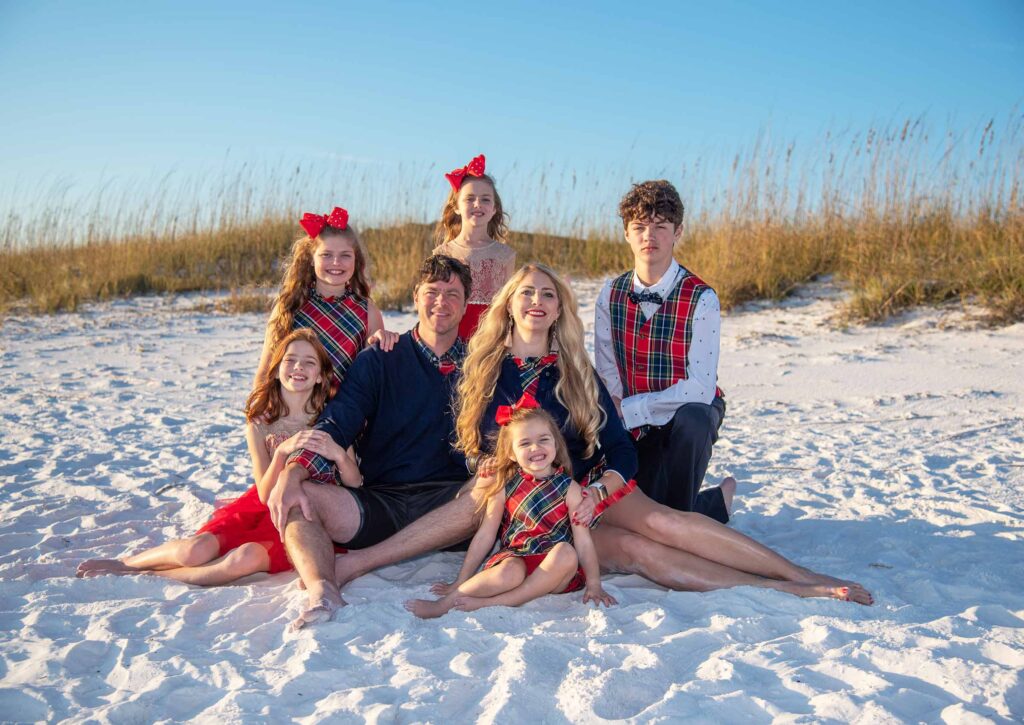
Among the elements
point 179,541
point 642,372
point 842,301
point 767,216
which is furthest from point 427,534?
point 767,216

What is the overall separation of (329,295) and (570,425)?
1.17 m

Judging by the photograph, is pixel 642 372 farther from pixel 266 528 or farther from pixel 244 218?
pixel 244 218

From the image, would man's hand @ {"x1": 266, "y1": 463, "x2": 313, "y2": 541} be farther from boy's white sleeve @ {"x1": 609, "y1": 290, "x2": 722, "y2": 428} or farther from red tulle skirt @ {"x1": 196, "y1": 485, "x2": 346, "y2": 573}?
boy's white sleeve @ {"x1": 609, "y1": 290, "x2": 722, "y2": 428}

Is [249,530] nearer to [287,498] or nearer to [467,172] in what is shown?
[287,498]

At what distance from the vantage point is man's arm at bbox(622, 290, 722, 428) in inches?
132

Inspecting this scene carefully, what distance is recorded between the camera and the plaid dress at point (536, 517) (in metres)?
2.86

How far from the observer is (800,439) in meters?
4.80

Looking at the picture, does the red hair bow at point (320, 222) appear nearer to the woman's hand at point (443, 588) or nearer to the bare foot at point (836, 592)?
the woman's hand at point (443, 588)

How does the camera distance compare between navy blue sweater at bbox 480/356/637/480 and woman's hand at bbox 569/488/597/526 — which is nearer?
woman's hand at bbox 569/488/597/526

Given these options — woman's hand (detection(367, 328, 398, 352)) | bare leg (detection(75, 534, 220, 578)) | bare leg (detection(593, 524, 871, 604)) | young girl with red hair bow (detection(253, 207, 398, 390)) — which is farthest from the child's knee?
bare leg (detection(593, 524, 871, 604))

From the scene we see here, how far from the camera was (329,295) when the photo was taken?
3590 millimetres

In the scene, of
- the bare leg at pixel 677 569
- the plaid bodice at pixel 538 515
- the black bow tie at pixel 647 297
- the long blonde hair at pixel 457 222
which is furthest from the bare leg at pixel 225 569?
the long blonde hair at pixel 457 222

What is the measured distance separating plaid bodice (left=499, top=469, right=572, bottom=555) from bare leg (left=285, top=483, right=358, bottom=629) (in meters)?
0.56

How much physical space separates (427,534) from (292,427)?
Result: 2.21ft
